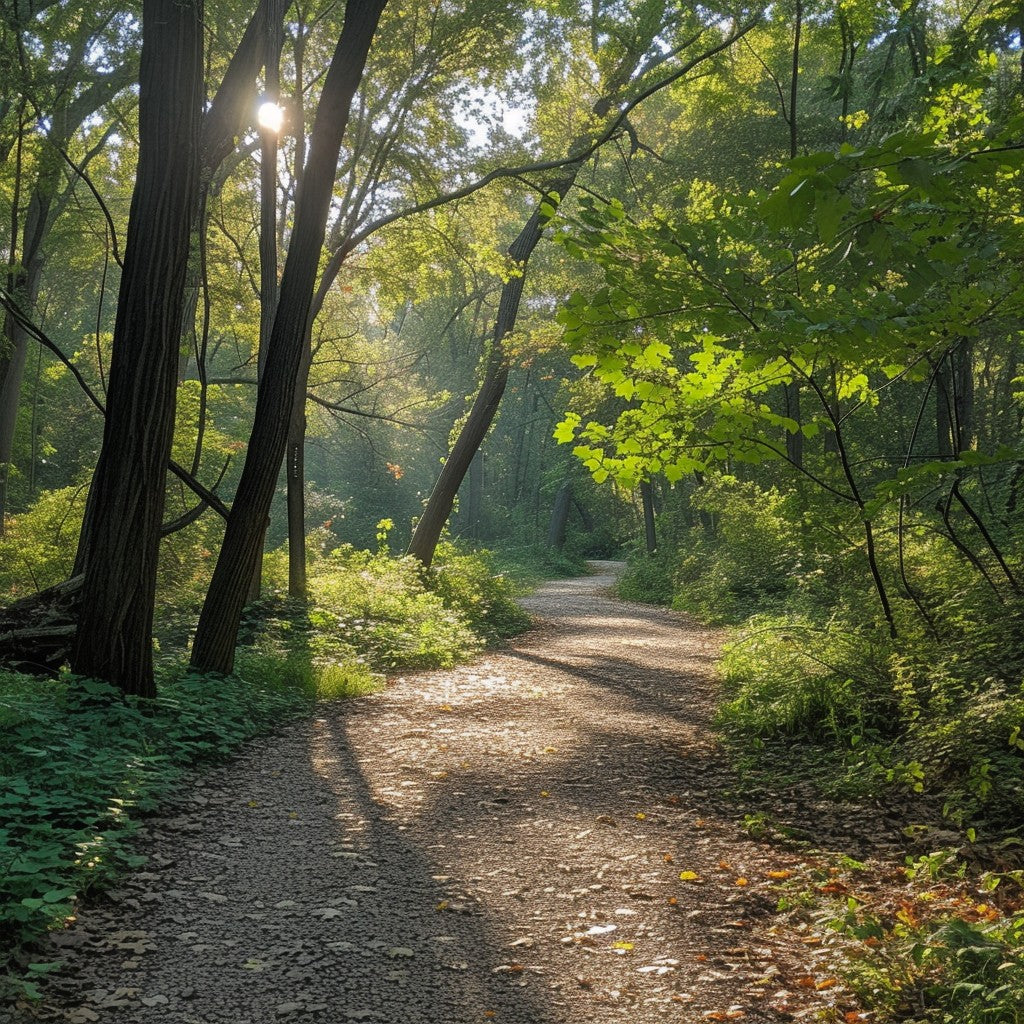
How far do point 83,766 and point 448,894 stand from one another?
1.94m

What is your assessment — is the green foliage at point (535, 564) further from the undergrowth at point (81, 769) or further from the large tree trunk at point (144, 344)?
the large tree trunk at point (144, 344)

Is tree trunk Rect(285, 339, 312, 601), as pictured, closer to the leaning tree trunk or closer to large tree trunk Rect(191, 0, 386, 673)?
the leaning tree trunk

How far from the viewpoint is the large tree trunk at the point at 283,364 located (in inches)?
251

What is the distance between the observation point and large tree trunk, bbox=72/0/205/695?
201 inches

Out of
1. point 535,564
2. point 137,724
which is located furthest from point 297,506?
point 535,564

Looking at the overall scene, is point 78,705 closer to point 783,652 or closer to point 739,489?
point 783,652

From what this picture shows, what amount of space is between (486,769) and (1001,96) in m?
8.55

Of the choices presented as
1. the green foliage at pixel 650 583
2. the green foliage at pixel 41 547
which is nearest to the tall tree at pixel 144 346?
the green foliage at pixel 41 547

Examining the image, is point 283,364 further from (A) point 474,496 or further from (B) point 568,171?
(A) point 474,496

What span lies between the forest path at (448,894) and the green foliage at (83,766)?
6.6 inches

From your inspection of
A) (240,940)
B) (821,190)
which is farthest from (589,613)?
(821,190)

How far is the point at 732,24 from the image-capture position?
9.58m

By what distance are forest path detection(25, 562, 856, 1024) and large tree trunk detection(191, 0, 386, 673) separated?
110 centimetres

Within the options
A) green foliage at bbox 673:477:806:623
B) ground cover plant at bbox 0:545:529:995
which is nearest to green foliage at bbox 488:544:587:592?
green foliage at bbox 673:477:806:623
